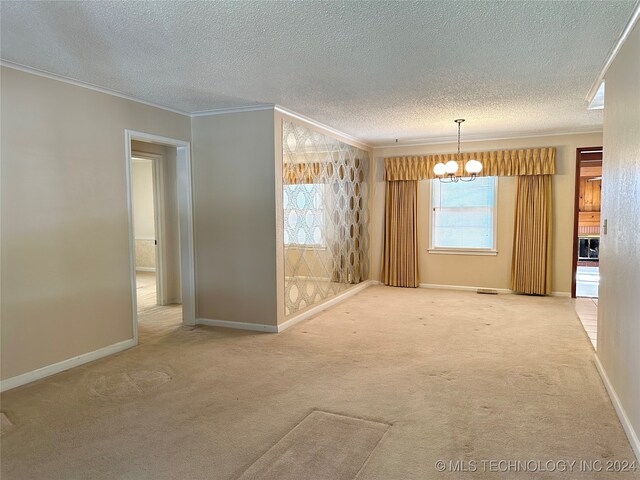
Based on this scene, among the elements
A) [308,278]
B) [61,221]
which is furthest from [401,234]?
[61,221]

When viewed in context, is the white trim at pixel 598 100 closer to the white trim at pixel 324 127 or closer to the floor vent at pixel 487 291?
the white trim at pixel 324 127

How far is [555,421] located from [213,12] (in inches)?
123

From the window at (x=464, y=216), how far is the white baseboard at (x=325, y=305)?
4.19ft

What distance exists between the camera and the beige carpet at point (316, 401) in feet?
7.63

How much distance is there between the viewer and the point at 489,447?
7.88 ft

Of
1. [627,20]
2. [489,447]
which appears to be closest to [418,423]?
[489,447]

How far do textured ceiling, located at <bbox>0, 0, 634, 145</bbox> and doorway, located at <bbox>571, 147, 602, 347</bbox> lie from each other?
2.24 m

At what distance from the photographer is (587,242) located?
10.4 metres

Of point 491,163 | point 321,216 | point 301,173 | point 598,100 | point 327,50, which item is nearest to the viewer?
point 327,50

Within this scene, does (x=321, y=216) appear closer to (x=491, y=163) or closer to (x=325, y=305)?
(x=325, y=305)

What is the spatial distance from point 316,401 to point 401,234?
4.65 m

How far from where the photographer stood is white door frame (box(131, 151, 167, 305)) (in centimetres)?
593

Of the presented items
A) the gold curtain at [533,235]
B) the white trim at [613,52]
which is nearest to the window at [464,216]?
the gold curtain at [533,235]

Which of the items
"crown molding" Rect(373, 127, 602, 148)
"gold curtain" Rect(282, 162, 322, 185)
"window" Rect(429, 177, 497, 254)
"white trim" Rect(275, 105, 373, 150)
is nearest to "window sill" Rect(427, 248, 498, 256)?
"window" Rect(429, 177, 497, 254)
